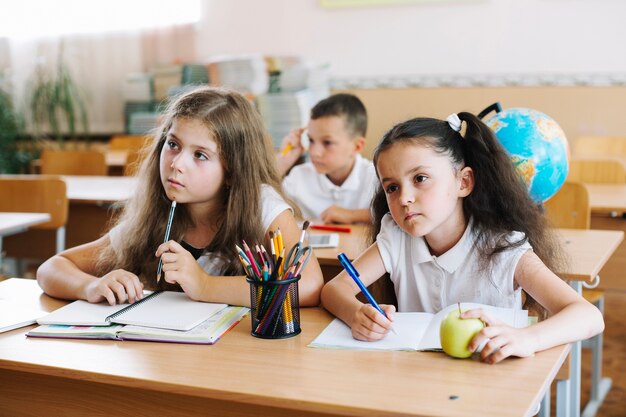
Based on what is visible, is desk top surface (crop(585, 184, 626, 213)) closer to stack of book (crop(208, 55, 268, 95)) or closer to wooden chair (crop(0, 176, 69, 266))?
wooden chair (crop(0, 176, 69, 266))

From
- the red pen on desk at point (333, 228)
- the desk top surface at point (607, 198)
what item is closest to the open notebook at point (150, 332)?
the red pen on desk at point (333, 228)

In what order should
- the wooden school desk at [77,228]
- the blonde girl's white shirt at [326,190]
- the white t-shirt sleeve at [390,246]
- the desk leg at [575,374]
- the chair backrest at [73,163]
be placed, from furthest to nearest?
the chair backrest at [73,163], the wooden school desk at [77,228], the blonde girl's white shirt at [326,190], the desk leg at [575,374], the white t-shirt sleeve at [390,246]

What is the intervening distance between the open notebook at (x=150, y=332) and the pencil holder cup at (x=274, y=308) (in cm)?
8

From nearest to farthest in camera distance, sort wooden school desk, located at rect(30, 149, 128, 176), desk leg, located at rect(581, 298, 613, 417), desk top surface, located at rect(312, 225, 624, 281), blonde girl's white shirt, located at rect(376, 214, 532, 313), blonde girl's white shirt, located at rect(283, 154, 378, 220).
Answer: blonde girl's white shirt, located at rect(376, 214, 532, 313), desk top surface, located at rect(312, 225, 624, 281), desk leg, located at rect(581, 298, 613, 417), blonde girl's white shirt, located at rect(283, 154, 378, 220), wooden school desk, located at rect(30, 149, 128, 176)

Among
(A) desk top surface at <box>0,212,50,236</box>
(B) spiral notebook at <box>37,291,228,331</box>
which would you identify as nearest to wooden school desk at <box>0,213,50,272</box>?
(A) desk top surface at <box>0,212,50,236</box>

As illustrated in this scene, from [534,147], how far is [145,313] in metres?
1.08

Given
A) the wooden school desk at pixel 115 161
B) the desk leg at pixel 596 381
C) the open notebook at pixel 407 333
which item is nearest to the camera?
the open notebook at pixel 407 333

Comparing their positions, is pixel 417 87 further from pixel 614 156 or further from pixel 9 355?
pixel 9 355

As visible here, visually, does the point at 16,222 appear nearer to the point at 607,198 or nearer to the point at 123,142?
the point at 607,198

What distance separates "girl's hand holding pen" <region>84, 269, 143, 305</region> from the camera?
1.55 m

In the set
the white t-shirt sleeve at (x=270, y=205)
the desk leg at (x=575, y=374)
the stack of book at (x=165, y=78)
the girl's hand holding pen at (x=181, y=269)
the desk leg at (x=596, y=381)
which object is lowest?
the desk leg at (x=596, y=381)

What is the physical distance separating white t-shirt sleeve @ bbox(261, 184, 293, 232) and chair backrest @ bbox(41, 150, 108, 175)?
2.96 meters

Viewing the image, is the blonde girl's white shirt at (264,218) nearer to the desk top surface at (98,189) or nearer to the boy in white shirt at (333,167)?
the boy in white shirt at (333,167)

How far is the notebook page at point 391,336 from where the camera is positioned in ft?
4.18
